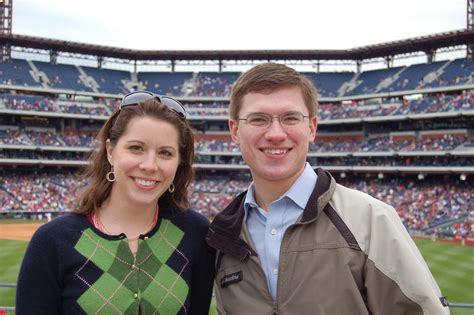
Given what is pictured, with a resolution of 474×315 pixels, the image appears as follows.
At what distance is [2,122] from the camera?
58.2 m

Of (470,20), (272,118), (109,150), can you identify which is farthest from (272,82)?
(470,20)

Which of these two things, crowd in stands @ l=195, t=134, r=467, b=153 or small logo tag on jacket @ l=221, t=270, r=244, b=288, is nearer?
small logo tag on jacket @ l=221, t=270, r=244, b=288

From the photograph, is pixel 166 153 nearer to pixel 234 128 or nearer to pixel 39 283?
pixel 234 128

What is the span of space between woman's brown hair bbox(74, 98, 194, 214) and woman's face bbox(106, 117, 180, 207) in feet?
0.22

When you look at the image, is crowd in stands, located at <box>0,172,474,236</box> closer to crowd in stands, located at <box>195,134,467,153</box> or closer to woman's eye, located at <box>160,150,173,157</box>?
crowd in stands, located at <box>195,134,467,153</box>

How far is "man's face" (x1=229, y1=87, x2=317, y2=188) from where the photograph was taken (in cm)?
359

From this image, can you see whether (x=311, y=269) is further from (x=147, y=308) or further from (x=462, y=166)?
(x=462, y=166)

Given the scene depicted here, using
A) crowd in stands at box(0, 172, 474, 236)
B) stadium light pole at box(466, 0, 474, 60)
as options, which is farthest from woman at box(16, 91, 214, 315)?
stadium light pole at box(466, 0, 474, 60)

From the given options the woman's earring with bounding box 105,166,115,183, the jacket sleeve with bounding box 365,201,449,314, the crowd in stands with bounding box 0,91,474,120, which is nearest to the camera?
the jacket sleeve with bounding box 365,201,449,314

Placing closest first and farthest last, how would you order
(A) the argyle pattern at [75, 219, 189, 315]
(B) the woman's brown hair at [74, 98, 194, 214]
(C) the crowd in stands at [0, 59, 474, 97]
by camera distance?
(A) the argyle pattern at [75, 219, 189, 315]
(B) the woman's brown hair at [74, 98, 194, 214]
(C) the crowd in stands at [0, 59, 474, 97]

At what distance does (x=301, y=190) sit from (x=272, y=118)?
2.02 feet

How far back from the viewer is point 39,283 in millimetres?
3504

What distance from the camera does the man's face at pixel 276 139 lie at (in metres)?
3.59

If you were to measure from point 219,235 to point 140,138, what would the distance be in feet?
3.40
